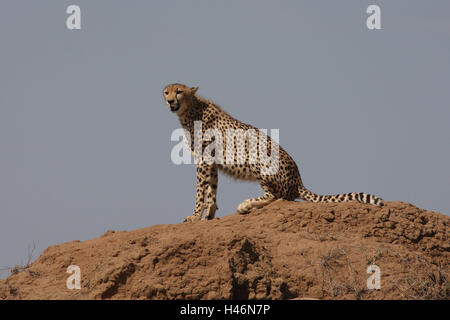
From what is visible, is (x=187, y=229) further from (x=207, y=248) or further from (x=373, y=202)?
(x=373, y=202)

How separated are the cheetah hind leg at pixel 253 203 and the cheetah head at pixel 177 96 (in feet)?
6.16

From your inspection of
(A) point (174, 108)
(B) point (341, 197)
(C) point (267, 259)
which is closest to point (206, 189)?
(A) point (174, 108)

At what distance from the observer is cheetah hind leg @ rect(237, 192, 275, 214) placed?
9406 mm

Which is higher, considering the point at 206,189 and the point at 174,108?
the point at 174,108

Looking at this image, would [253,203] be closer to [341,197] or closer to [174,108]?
[341,197]

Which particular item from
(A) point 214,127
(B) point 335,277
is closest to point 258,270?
(B) point 335,277

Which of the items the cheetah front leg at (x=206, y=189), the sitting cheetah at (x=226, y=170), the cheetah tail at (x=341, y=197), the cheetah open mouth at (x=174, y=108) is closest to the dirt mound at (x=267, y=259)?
the cheetah tail at (x=341, y=197)

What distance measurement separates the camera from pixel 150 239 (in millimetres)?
7676

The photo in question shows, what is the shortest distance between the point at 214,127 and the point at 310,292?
3.72 metres

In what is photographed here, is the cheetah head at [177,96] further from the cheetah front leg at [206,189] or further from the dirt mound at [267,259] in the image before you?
the dirt mound at [267,259]

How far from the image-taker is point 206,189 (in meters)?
9.97

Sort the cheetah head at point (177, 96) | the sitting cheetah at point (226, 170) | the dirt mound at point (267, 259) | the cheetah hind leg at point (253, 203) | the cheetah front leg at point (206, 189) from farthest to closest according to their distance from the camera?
the cheetah head at point (177, 96) → the cheetah front leg at point (206, 189) → the sitting cheetah at point (226, 170) → the cheetah hind leg at point (253, 203) → the dirt mound at point (267, 259)

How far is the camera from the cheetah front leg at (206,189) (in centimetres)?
975

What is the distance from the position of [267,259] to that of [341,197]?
2.17 m
